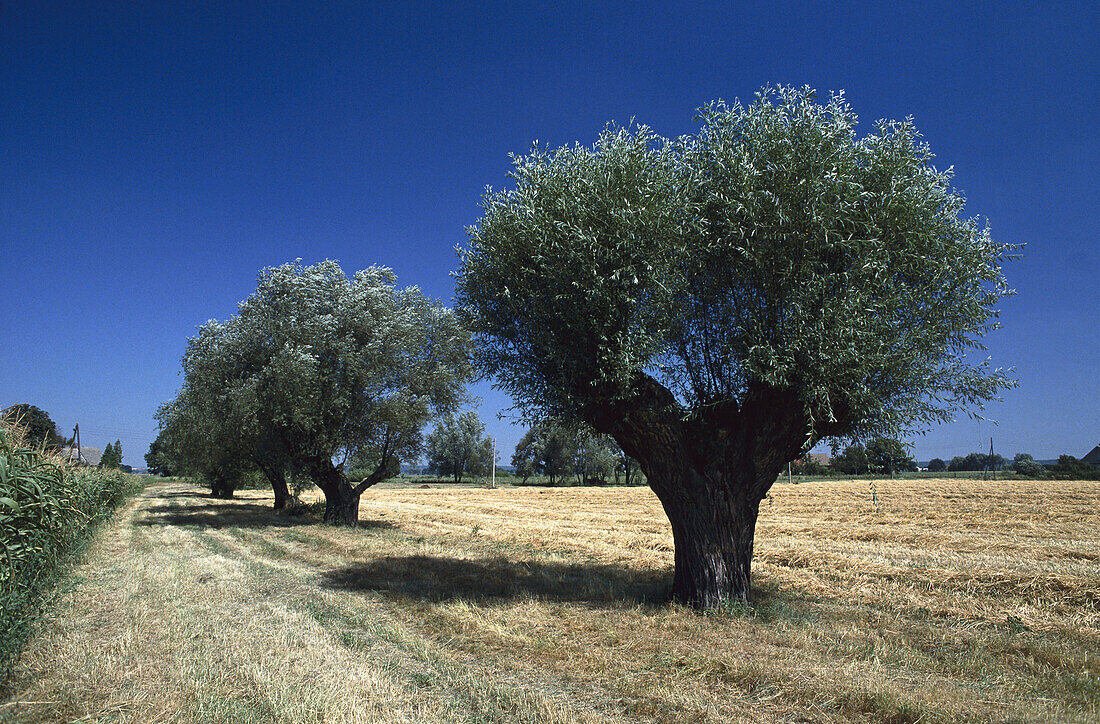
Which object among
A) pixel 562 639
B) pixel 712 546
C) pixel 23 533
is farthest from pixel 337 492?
pixel 23 533

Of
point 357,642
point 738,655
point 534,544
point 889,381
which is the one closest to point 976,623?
point 889,381

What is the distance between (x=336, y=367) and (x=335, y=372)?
22 cm

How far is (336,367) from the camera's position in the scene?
79.6 ft

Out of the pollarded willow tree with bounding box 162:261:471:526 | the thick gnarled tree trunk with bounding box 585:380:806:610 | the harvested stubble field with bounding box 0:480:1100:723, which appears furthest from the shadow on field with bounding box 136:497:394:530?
the thick gnarled tree trunk with bounding box 585:380:806:610

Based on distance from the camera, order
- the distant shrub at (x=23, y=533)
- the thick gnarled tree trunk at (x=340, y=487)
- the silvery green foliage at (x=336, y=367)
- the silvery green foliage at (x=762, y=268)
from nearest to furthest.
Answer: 1. the distant shrub at (x=23, y=533)
2. the silvery green foliage at (x=762, y=268)
3. the silvery green foliage at (x=336, y=367)
4. the thick gnarled tree trunk at (x=340, y=487)

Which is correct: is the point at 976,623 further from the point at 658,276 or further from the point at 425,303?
the point at 425,303

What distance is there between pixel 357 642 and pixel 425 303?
19242mm

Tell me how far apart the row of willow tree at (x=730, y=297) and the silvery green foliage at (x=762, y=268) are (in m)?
0.04

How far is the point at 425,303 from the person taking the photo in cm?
2600

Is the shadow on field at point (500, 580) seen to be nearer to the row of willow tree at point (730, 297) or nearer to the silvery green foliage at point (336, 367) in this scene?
the row of willow tree at point (730, 297)

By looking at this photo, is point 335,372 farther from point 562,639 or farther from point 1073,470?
point 1073,470

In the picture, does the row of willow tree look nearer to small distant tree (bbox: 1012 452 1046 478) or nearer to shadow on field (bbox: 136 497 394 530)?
shadow on field (bbox: 136 497 394 530)

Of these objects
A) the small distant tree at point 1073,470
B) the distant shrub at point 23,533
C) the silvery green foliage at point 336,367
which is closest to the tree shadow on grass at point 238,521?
the silvery green foliage at point 336,367

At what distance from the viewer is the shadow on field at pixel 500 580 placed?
11.4 meters
